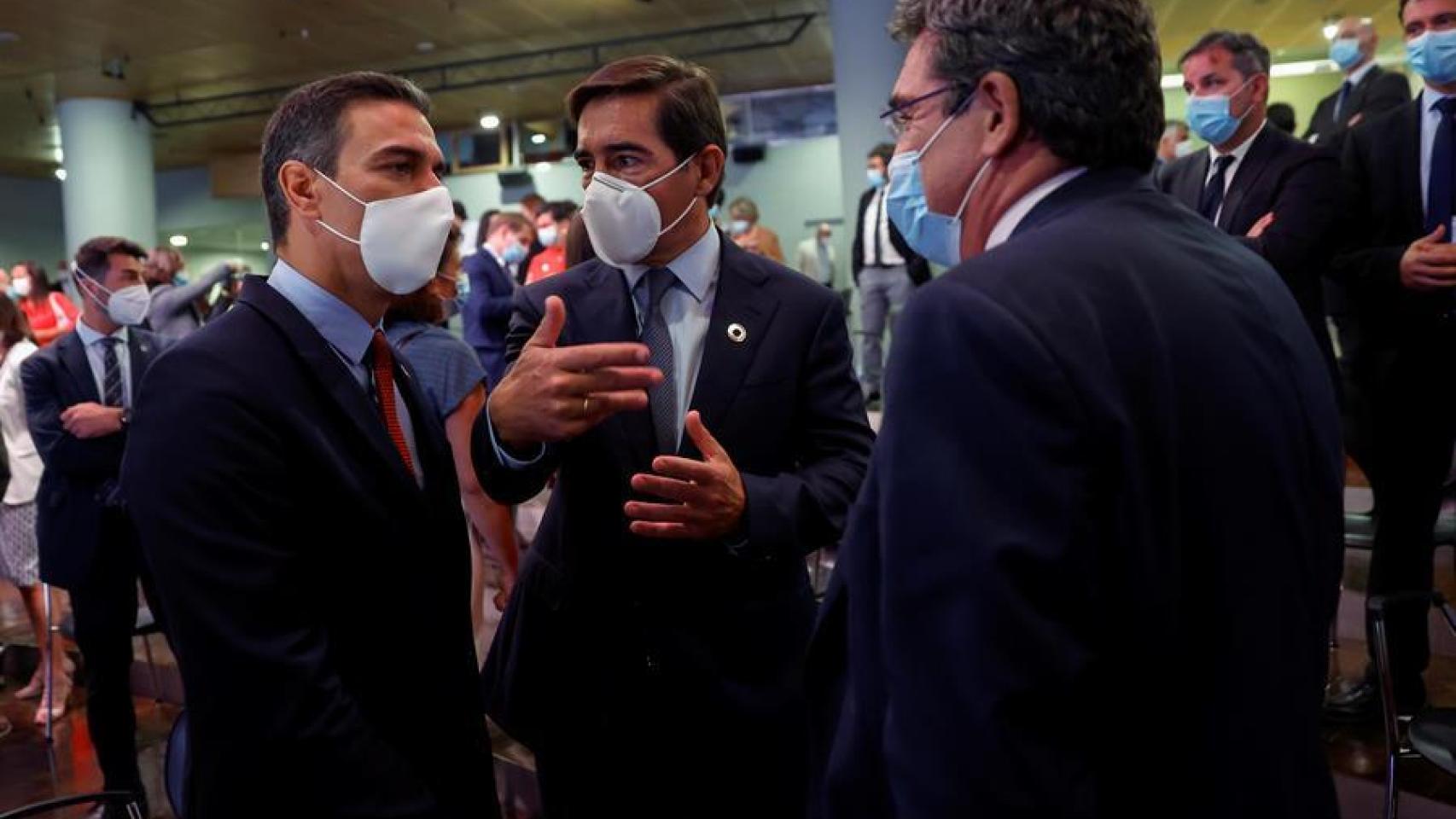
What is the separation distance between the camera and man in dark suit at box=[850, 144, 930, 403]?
722cm

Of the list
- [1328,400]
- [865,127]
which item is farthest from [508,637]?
[865,127]

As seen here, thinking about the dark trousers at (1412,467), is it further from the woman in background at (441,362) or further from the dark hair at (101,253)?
the dark hair at (101,253)

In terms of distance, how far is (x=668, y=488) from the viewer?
153 cm

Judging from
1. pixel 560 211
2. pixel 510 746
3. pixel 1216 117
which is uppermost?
pixel 560 211

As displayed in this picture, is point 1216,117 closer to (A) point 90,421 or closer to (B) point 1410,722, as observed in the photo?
(B) point 1410,722

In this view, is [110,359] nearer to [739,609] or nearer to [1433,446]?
[739,609]

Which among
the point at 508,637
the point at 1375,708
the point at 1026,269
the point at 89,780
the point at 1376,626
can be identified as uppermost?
the point at 1026,269

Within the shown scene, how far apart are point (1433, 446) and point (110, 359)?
13.3ft

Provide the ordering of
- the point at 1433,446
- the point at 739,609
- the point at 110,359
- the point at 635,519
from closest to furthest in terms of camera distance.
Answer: the point at 635,519
the point at 739,609
the point at 1433,446
the point at 110,359

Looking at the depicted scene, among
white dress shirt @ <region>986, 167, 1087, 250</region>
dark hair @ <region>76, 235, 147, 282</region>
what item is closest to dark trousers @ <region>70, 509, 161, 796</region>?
dark hair @ <region>76, 235, 147, 282</region>

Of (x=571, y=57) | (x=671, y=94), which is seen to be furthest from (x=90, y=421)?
(x=571, y=57)

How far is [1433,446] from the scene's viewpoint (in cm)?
285

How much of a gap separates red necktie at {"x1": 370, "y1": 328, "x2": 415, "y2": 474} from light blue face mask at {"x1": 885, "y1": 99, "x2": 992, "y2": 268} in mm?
786

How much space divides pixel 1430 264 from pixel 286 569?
8.85 feet
